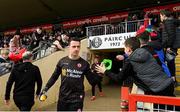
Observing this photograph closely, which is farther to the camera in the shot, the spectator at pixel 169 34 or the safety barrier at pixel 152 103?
the spectator at pixel 169 34

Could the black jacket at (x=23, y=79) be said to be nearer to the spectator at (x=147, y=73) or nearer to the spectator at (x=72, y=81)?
the spectator at (x=72, y=81)

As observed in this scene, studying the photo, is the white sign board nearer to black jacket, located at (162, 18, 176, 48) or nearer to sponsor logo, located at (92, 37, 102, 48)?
sponsor logo, located at (92, 37, 102, 48)

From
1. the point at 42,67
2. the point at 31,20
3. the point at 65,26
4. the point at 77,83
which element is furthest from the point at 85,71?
the point at 31,20

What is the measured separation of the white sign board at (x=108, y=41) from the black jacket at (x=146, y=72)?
949cm

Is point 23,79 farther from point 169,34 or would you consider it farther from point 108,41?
point 108,41

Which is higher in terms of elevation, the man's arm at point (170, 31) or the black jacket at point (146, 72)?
the man's arm at point (170, 31)

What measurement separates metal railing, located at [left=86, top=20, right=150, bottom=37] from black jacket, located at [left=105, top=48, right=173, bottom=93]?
400 inches

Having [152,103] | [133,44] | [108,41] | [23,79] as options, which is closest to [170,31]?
[133,44]

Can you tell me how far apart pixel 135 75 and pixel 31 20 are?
2175 cm

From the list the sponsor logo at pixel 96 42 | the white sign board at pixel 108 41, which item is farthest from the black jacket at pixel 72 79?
the sponsor logo at pixel 96 42

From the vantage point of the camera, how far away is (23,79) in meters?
5.40

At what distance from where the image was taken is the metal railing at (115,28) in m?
→ 14.1

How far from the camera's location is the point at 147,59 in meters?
3.82

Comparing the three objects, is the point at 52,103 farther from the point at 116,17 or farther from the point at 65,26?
the point at 65,26
